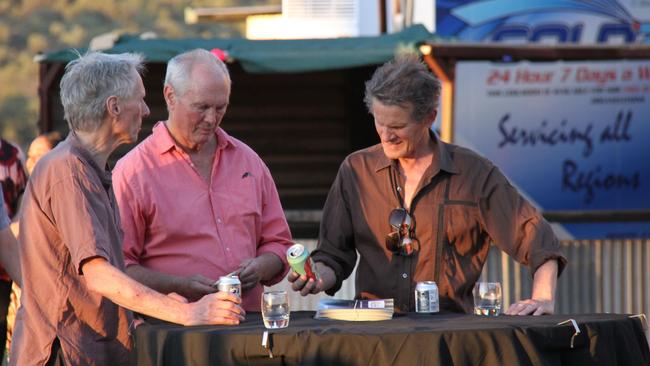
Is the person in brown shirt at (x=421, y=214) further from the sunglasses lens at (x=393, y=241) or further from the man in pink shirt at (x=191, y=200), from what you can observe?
the man in pink shirt at (x=191, y=200)

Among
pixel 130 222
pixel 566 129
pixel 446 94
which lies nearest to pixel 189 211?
pixel 130 222

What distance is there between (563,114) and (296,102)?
8.84ft

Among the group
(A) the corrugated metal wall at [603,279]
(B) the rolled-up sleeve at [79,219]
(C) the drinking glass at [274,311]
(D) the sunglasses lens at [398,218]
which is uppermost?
(B) the rolled-up sleeve at [79,219]

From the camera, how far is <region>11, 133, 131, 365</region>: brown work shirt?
189 inches

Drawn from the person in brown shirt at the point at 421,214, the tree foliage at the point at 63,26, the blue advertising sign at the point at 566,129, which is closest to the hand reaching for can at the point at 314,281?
the person in brown shirt at the point at 421,214

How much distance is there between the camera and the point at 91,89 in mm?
4977

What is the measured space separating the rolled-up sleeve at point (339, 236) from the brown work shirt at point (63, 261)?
118 cm

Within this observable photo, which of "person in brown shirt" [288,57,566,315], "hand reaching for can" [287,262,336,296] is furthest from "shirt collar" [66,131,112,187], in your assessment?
"person in brown shirt" [288,57,566,315]

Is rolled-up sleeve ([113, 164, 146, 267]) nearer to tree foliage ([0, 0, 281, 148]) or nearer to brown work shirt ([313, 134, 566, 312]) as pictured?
brown work shirt ([313, 134, 566, 312])

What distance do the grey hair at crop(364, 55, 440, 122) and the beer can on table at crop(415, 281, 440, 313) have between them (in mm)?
721

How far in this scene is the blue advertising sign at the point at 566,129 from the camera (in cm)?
1062

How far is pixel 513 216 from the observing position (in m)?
5.69

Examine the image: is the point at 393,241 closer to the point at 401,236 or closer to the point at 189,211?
the point at 401,236

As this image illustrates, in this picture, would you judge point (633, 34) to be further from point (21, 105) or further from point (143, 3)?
point (143, 3)
